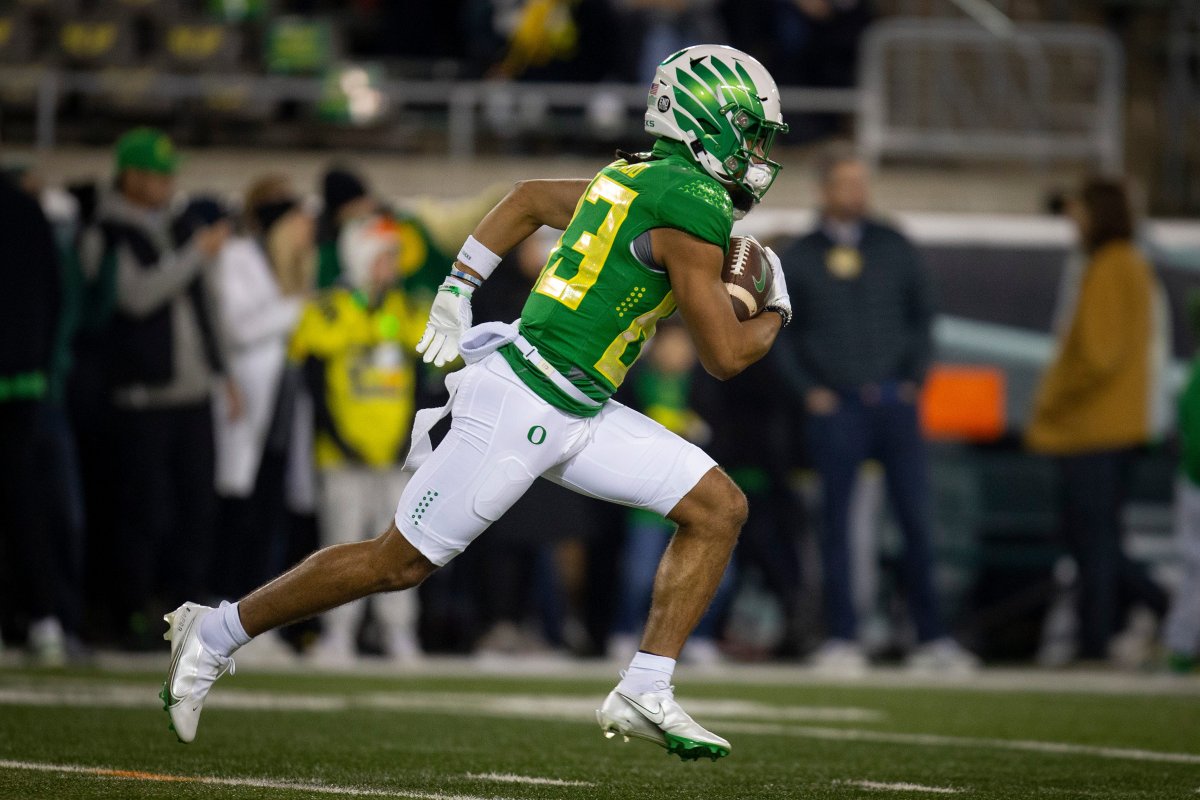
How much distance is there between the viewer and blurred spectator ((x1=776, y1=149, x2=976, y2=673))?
10.1m

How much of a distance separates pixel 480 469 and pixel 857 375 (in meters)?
5.11

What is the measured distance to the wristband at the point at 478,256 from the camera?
5.81 metres

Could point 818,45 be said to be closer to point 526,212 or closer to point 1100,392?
point 1100,392

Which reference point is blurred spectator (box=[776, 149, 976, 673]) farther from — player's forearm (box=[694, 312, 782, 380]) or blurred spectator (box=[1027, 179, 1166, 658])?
player's forearm (box=[694, 312, 782, 380])

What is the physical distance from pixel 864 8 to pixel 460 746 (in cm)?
922

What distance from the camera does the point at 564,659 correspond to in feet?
34.4

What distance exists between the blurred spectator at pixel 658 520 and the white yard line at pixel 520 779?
196 inches

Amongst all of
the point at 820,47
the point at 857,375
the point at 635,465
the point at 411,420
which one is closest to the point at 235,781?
the point at 635,465

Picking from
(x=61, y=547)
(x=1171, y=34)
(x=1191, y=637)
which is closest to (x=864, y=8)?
(x=1171, y=34)

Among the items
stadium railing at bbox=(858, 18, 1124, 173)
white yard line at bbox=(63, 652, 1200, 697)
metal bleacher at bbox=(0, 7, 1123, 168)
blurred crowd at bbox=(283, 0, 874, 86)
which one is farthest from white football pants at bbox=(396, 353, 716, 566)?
blurred crowd at bbox=(283, 0, 874, 86)

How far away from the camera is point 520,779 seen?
5391 millimetres

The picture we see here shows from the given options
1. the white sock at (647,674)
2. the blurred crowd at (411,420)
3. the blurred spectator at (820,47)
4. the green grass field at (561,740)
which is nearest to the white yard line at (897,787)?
the green grass field at (561,740)

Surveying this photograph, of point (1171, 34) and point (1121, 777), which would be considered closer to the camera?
point (1121, 777)

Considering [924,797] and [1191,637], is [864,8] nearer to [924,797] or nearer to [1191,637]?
[1191,637]
